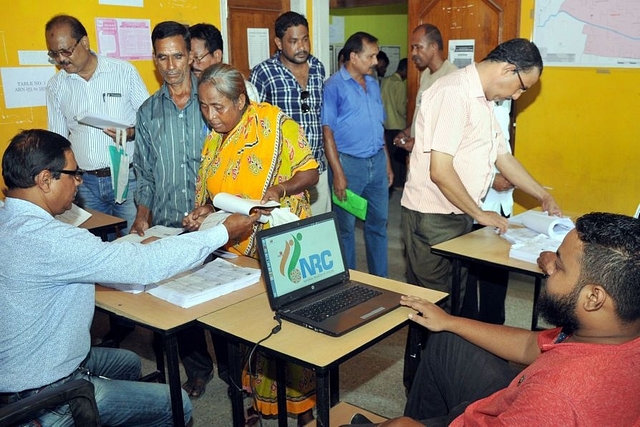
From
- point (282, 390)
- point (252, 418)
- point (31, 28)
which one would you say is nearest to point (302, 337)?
point (282, 390)

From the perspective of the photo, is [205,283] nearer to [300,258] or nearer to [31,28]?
[300,258]

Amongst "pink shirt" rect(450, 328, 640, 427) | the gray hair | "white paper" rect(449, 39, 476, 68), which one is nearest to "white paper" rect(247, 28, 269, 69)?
"white paper" rect(449, 39, 476, 68)

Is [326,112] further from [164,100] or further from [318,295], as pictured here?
[318,295]

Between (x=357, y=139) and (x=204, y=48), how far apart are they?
125 centimetres

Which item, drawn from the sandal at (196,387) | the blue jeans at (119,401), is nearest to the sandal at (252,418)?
the sandal at (196,387)

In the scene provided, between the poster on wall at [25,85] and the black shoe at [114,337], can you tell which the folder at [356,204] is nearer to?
the black shoe at [114,337]

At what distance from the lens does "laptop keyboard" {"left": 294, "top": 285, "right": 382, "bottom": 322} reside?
199 cm

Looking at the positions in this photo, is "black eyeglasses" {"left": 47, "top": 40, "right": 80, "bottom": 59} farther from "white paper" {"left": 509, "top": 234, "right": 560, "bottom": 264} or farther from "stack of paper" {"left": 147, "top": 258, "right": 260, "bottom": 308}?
"white paper" {"left": 509, "top": 234, "right": 560, "bottom": 264}

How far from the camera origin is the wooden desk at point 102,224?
3206 millimetres

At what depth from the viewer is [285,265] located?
205 centimetres

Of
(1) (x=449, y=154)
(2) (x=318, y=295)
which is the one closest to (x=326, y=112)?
(1) (x=449, y=154)

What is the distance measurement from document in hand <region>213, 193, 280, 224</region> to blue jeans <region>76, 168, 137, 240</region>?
1.52 metres

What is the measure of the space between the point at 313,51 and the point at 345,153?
1.71 metres

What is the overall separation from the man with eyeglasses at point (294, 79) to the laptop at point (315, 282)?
1989 millimetres
